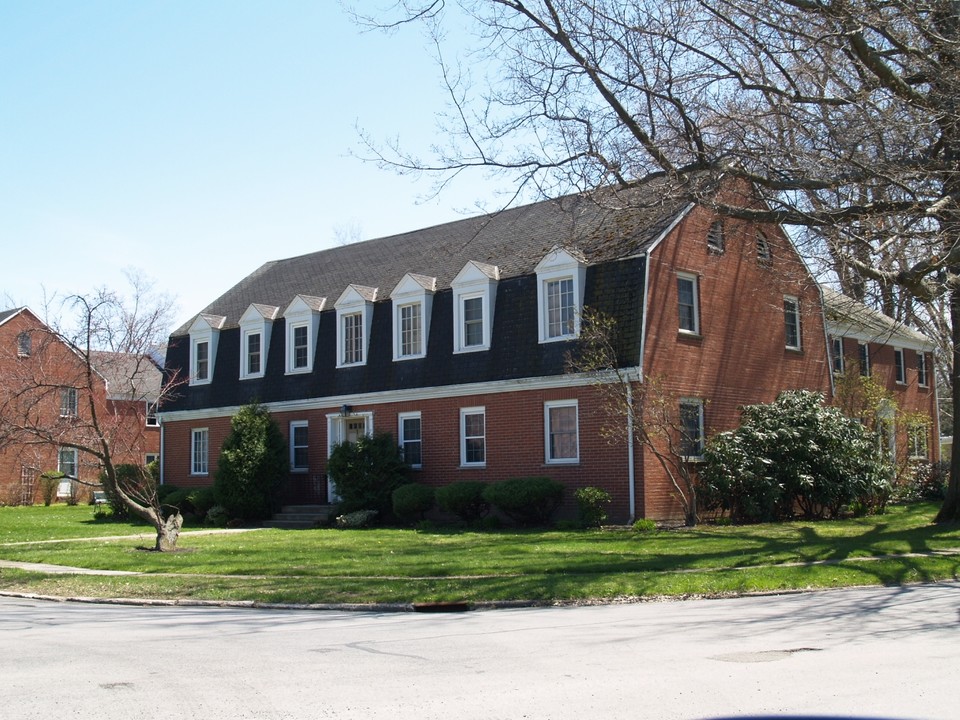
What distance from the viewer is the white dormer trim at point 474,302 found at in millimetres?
26641

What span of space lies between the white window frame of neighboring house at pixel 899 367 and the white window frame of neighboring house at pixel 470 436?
734 inches

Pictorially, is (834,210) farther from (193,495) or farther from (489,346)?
(193,495)

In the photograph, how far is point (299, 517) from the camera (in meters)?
29.5

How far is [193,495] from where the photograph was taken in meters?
31.2

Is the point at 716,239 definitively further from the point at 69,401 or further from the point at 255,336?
the point at 69,401

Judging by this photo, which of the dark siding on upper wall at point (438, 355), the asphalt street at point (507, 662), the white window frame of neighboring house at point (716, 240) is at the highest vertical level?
the white window frame of neighboring house at point (716, 240)

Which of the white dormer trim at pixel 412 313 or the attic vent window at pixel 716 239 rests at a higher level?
the attic vent window at pixel 716 239

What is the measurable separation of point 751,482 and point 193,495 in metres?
17.2

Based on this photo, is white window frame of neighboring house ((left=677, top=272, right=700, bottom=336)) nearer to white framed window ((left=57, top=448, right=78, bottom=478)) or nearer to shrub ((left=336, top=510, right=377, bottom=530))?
shrub ((left=336, top=510, right=377, bottom=530))

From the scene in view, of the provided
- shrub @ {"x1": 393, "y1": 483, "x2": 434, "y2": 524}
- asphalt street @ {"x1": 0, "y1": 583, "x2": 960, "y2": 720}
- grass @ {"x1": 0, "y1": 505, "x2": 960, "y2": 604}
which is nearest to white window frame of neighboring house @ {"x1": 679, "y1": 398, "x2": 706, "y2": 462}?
grass @ {"x1": 0, "y1": 505, "x2": 960, "y2": 604}

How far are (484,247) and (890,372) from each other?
56.7 feet

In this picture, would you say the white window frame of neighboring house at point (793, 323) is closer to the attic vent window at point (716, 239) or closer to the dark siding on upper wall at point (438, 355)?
the attic vent window at point (716, 239)

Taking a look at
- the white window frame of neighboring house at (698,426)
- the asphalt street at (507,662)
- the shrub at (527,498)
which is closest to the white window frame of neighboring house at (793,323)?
the white window frame of neighboring house at (698,426)

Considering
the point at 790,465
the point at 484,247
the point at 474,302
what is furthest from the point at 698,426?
the point at 484,247
